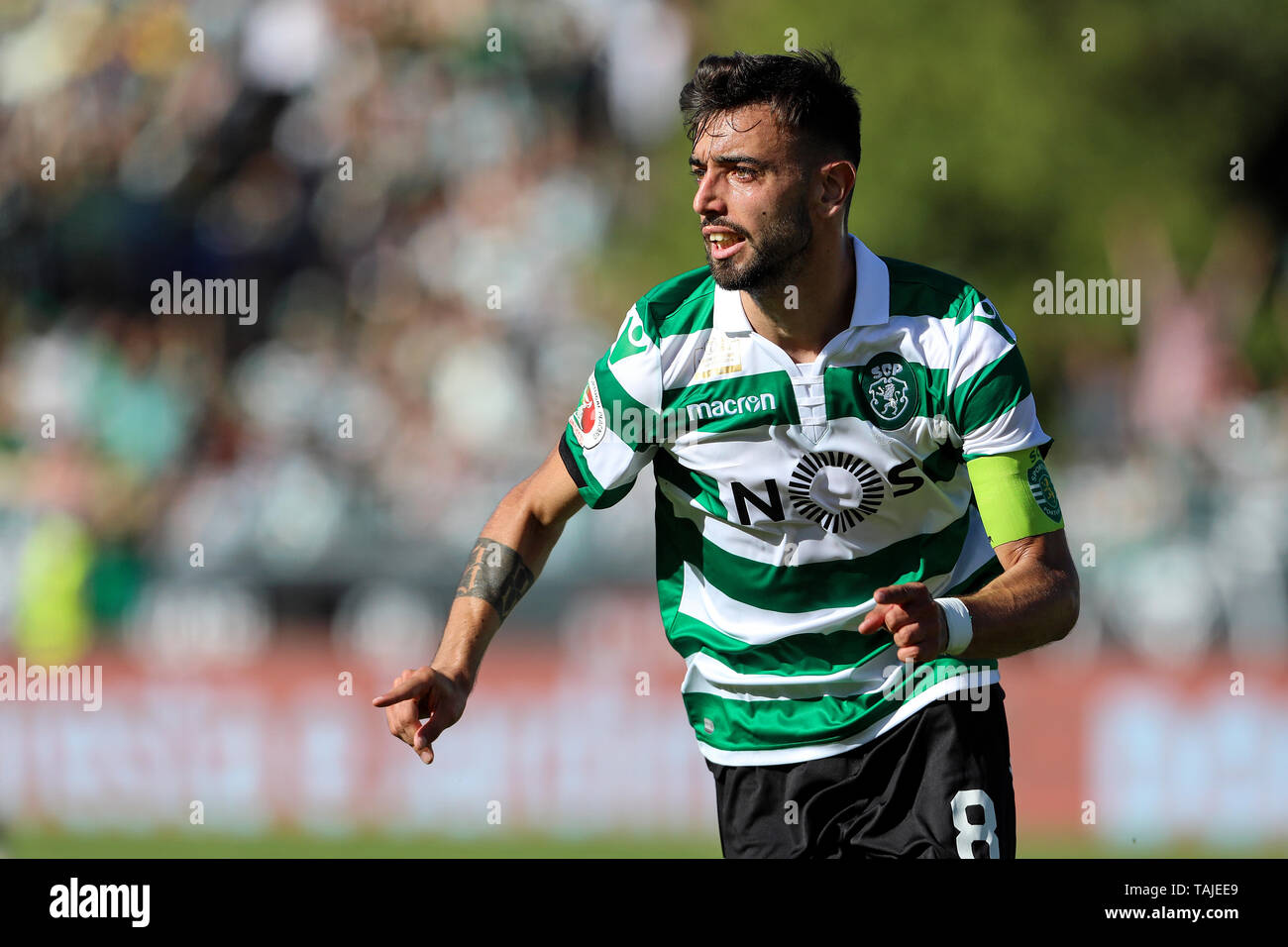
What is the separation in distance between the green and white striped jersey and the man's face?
19 cm

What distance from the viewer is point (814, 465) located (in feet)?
15.1

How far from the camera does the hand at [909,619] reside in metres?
3.83

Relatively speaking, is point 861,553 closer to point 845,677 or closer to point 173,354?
point 845,677

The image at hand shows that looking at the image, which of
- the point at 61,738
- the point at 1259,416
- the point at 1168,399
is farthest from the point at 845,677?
the point at 1168,399

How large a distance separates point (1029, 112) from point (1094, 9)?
56.5 inches

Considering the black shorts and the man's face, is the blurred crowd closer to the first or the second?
the black shorts

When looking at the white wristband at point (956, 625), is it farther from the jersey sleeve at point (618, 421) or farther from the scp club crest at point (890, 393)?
the jersey sleeve at point (618, 421)

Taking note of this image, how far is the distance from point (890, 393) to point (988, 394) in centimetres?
26

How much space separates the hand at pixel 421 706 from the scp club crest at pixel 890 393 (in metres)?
1.37

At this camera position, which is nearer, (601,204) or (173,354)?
(173,354)

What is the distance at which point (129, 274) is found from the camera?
1650cm

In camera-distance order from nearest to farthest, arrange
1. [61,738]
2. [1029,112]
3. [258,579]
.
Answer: [61,738]
[258,579]
[1029,112]
